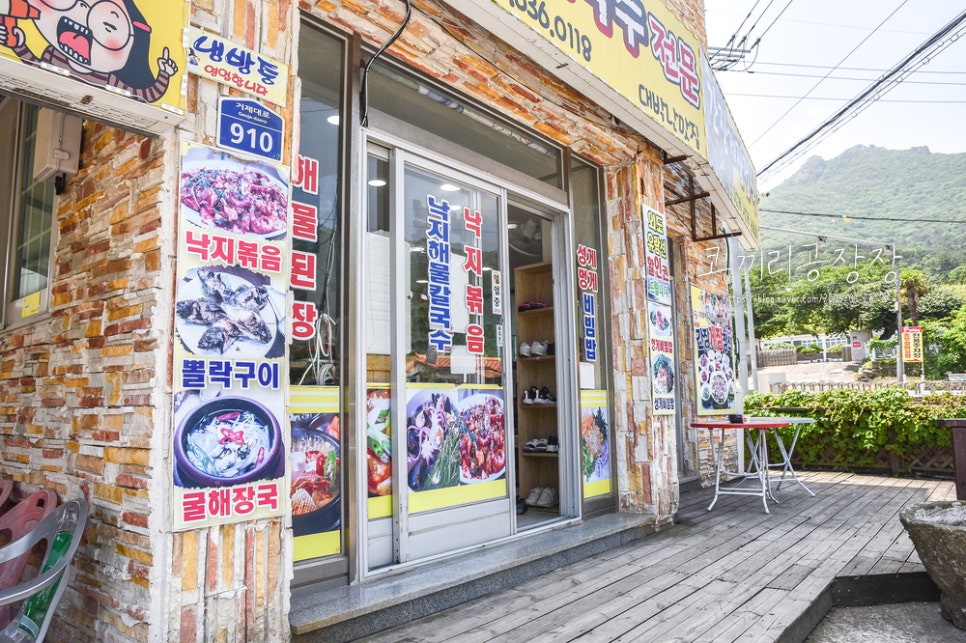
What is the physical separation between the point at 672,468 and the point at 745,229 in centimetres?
345

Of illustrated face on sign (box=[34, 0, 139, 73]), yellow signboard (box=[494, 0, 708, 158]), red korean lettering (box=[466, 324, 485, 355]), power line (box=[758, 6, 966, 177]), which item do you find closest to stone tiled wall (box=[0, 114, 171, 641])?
illustrated face on sign (box=[34, 0, 139, 73])

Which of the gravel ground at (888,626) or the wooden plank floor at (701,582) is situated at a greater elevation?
the wooden plank floor at (701,582)

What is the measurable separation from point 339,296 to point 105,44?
4.44 feet

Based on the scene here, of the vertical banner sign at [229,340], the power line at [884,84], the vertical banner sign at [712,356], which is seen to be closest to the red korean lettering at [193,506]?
the vertical banner sign at [229,340]

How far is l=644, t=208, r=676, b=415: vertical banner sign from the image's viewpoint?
15.3ft

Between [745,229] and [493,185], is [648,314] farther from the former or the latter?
[745,229]

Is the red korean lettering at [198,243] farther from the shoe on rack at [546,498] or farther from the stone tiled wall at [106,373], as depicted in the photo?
the shoe on rack at [546,498]

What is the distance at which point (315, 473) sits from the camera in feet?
8.96

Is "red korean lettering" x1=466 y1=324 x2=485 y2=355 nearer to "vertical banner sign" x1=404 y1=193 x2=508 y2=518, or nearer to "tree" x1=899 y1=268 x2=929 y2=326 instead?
"vertical banner sign" x1=404 y1=193 x2=508 y2=518

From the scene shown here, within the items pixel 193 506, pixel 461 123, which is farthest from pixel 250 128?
pixel 461 123

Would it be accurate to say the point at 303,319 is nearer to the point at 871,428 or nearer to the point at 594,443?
the point at 594,443

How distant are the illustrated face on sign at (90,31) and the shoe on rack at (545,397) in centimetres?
376

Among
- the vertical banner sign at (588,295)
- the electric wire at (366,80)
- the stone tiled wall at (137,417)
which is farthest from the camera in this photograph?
the vertical banner sign at (588,295)

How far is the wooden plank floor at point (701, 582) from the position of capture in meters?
2.56
